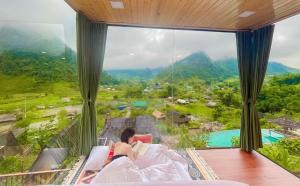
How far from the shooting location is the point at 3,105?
2438 millimetres

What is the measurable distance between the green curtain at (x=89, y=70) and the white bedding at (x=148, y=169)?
120 centimetres

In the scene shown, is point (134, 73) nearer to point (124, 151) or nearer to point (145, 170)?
point (124, 151)

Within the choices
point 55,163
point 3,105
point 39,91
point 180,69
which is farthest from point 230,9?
point 55,163

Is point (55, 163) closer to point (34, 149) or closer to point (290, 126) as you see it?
point (34, 149)

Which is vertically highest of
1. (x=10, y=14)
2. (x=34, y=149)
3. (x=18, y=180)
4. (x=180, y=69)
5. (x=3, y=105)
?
(x=10, y=14)

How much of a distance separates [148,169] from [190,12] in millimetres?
2135

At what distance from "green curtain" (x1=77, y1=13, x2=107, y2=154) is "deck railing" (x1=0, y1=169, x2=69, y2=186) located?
0.55 metres

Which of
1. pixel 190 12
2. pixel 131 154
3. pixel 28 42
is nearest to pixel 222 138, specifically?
pixel 131 154

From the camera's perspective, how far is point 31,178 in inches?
104

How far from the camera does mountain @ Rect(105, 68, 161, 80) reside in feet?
12.1

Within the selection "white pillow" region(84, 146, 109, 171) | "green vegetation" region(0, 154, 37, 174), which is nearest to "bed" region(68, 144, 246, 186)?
"white pillow" region(84, 146, 109, 171)

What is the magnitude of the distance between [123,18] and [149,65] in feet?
3.05

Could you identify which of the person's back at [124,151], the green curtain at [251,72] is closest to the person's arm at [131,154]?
the person's back at [124,151]

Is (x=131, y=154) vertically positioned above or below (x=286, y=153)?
above
